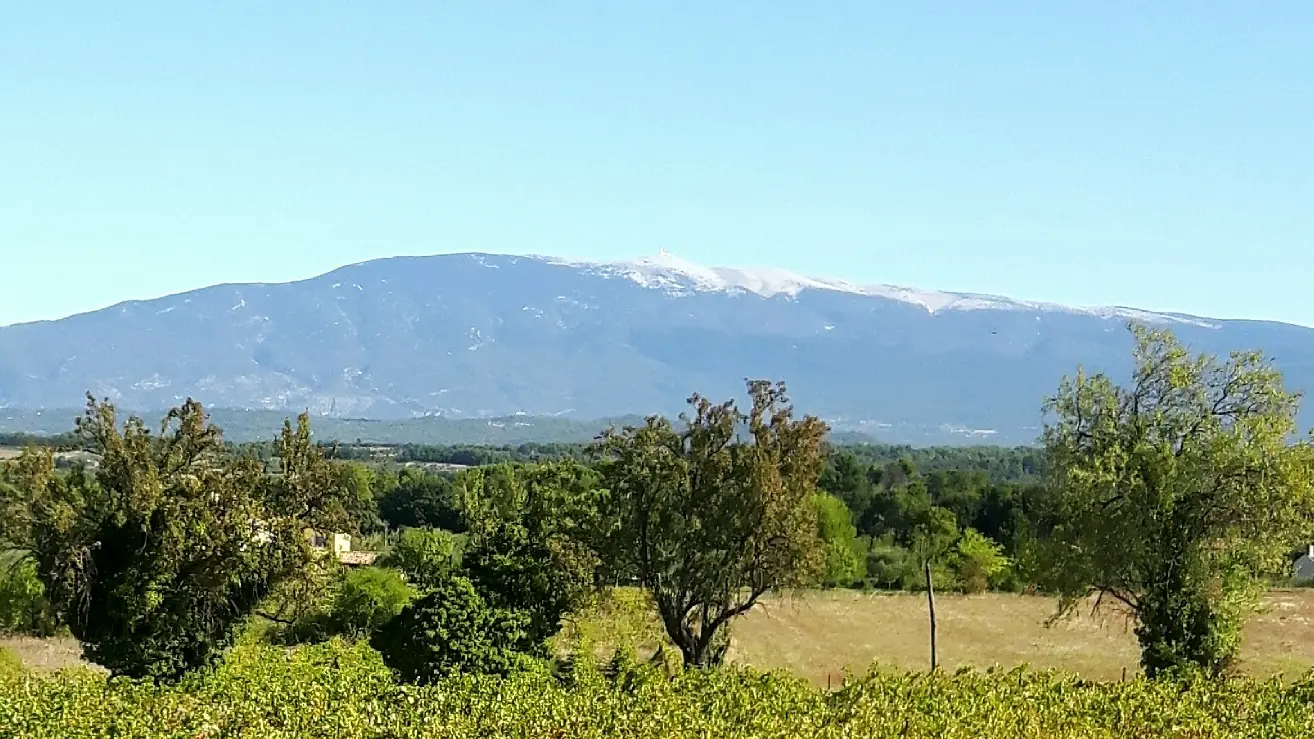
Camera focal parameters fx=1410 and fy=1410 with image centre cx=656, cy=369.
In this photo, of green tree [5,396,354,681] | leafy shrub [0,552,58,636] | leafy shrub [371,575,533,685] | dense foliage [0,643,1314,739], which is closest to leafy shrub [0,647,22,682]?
green tree [5,396,354,681]

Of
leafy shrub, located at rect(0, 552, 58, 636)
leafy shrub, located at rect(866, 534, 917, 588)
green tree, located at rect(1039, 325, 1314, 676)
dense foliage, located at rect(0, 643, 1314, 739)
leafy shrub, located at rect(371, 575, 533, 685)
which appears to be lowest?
leafy shrub, located at rect(866, 534, 917, 588)

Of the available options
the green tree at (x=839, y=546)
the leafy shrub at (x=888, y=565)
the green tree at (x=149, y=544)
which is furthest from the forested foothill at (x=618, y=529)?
the leafy shrub at (x=888, y=565)

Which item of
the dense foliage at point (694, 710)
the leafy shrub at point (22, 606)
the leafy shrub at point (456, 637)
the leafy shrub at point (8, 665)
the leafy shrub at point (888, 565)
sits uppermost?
the dense foliage at point (694, 710)

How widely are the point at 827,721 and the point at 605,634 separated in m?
17.6

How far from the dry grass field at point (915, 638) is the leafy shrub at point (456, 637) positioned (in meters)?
3.63

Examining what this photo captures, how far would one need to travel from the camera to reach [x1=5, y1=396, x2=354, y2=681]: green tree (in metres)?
27.3

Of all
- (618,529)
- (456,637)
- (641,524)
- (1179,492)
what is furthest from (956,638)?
(456,637)

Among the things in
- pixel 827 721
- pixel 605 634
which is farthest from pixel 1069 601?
pixel 827 721

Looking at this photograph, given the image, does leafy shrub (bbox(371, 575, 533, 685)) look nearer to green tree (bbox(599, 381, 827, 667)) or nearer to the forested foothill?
the forested foothill

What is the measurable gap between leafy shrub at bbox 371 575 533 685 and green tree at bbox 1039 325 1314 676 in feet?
40.0

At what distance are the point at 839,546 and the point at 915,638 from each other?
19.3m

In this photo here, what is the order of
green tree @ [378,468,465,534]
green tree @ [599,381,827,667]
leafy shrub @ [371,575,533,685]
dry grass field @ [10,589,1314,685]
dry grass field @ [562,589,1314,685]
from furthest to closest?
green tree @ [378,468,465,534], dry grass field @ [562,589,1314,685], dry grass field @ [10,589,1314,685], green tree @ [599,381,827,667], leafy shrub @ [371,575,533,685]

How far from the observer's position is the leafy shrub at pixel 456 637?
94.6 feet

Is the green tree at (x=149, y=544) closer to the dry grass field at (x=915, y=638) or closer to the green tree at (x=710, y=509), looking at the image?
the green tree at (x=710, y=509)
